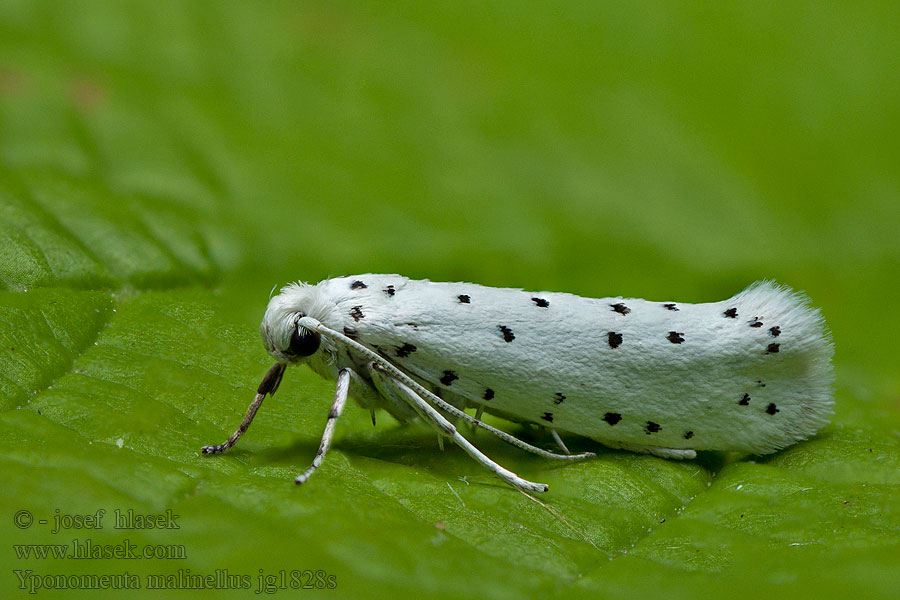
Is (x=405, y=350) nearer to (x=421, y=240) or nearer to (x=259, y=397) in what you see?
(x=259, y=397)

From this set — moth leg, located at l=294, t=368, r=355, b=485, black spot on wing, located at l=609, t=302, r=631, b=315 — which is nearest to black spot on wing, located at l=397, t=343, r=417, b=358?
moth leg, located at l=294, t=368, r=355, b=485

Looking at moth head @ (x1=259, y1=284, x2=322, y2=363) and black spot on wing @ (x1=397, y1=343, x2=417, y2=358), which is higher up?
black spot on wing @ (x1=397, y1=343, x2=417, y2=358)

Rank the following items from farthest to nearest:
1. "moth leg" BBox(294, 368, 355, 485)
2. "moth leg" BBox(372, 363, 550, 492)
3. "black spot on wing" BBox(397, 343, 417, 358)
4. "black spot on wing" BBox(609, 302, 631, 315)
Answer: "black spot on wing" BBox(609, 302, 631, 315), "black spot on wing" BBox(397, 343, 417, 358), "moth leg" BBox(372, 363, 550, 492), "moth leg" BBox(294, 368, 355, 485)

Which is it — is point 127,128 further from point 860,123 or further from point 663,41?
point 860,123

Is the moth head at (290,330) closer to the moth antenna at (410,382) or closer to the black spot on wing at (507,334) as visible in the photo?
the moth antenna at (410,382)

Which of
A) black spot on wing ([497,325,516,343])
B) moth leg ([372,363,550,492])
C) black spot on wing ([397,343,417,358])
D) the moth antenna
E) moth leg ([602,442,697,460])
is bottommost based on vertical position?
moth leg ([372,363,550,492])

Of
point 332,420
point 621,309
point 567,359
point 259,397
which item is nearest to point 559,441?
point 567,359

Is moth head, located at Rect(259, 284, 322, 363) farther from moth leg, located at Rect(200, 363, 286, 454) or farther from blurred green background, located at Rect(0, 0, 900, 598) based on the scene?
blurred green background, located at Rect(0, 0, 900, 598)
